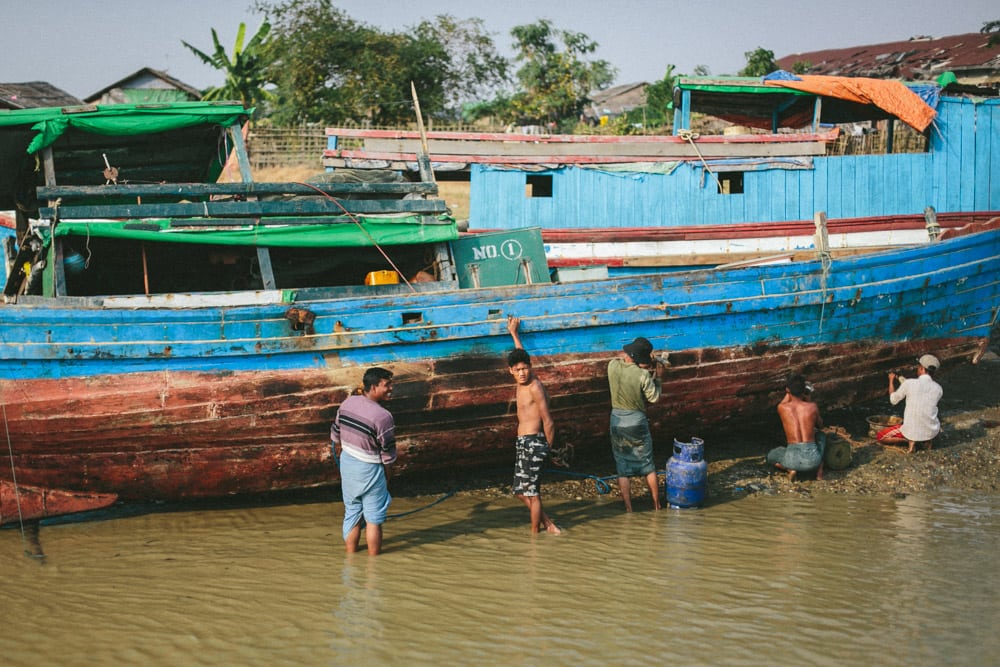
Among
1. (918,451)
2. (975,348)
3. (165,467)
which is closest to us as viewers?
(165,467)

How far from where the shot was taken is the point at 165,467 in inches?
265

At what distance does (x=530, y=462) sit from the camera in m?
6.40

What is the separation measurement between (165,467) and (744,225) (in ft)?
28.9

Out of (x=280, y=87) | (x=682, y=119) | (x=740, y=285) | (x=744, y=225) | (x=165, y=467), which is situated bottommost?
(x=165, y=467)

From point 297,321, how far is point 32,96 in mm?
24072

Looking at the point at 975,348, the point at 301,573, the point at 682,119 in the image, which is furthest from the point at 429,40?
the point at 301,573

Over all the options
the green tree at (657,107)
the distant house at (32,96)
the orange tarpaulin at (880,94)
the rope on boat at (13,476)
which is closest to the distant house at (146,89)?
the distant house at (32,96)

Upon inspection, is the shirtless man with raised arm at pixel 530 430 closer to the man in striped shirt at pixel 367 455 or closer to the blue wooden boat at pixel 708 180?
the man in striped shirt at pixel 367 455

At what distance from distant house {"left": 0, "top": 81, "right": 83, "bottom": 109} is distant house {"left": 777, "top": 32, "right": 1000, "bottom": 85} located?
24263 millimetres

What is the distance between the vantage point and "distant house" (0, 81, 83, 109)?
23984mm

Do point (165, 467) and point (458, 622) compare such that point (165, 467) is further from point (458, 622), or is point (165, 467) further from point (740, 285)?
point (740, 285)

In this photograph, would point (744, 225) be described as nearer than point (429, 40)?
Yes

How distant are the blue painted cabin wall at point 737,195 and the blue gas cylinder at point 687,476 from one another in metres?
5.90

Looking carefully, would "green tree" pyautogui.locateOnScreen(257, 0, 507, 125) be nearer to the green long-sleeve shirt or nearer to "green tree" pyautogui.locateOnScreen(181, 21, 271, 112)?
"green tree" pyautogui.locateOnScreen(181, 21, 271, 112)
